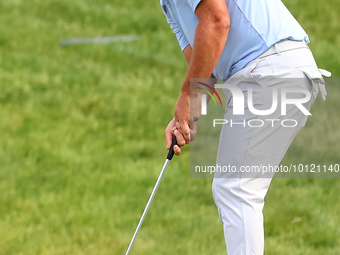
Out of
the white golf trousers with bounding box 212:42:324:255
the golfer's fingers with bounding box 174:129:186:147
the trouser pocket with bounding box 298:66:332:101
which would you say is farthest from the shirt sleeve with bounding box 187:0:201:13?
the golfer's fingers with bounding box 174:129:186:147

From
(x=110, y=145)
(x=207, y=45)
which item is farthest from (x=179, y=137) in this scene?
(x=110, y=145)

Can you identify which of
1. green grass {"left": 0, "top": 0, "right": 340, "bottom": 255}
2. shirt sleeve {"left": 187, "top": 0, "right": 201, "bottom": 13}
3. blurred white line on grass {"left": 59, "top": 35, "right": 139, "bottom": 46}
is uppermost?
blurred white line on grass {"left": 59, "top": 35, "right": 139, "bottom": 46}

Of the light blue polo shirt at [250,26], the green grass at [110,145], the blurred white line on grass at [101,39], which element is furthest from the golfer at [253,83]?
the blurred white line on grass at [101,39]

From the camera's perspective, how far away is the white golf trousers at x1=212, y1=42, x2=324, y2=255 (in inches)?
80.0

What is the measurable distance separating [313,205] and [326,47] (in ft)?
12.1

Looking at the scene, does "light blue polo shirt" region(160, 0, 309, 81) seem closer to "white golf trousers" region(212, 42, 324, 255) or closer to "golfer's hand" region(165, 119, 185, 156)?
"white golf trousers" region(212, 42, 324, 255)

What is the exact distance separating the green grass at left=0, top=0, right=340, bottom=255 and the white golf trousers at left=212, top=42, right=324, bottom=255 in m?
1.28

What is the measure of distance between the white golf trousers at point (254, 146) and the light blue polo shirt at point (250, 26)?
5 cm

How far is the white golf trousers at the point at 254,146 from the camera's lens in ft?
6.66

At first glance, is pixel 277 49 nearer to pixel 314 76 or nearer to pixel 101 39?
pixel 314 76

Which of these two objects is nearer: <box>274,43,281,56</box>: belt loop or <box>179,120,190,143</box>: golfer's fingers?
<box>274,43,281,56</box>: belt loop

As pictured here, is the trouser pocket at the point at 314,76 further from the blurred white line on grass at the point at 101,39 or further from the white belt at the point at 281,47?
the blurred white line on grass at the point at 101,39

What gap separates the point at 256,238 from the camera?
2.03 m

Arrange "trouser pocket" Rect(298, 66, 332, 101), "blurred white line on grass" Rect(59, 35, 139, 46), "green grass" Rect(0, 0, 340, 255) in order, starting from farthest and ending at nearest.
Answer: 1. "blurred white line on grass" Rect(59, 35, 139, 46)
2. "green grass" Rect(0, 0, 340, 255)
3. "trouser pocket" Rect(298, 66, 332, 101)
